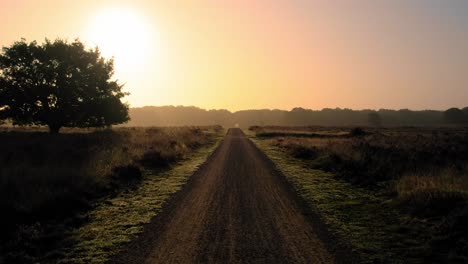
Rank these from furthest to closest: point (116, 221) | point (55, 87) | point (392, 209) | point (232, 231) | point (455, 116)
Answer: point (455, 116)
point (55, 87)
point (392, 209)
point (116, 221)
point (232, 231)

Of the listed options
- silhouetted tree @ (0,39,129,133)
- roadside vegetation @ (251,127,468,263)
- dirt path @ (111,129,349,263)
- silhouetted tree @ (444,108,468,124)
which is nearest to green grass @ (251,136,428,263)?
roadside vegetation @ (251,127,468,263)

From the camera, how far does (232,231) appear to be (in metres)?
9.30

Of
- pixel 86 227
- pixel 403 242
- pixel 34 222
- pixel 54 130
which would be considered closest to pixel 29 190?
pixel 34 222

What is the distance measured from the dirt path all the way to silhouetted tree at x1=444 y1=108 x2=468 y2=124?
194859mm

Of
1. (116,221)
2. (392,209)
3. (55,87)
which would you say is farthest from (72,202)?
(55,87)

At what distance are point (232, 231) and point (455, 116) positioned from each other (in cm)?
20464

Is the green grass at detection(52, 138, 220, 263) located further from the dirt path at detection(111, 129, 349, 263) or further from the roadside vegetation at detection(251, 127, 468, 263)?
the roadside vegetation at detection(251, 127, 468, 263)

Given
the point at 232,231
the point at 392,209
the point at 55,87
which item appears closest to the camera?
the point at 232,231

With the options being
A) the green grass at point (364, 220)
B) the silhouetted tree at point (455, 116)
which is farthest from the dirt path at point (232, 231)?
the silhouetted tree at point (455, 116)

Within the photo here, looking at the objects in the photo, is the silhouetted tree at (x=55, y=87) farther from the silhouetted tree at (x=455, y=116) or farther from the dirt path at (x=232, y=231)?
the silhouetted tree at (x=455, y=116)

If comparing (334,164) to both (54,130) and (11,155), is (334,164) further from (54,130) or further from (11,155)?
(54,130)

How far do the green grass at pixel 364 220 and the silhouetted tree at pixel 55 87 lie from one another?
3122 centimetres

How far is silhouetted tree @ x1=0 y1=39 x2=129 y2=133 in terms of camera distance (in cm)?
3988

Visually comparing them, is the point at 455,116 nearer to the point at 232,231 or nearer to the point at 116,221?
the point at 232,231
